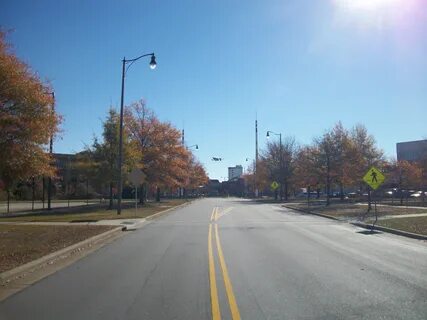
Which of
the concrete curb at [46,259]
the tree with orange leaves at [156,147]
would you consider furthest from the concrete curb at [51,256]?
the tree with orange leaves at [156,147]

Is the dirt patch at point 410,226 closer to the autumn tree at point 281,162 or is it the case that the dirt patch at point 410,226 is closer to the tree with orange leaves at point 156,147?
the tree with orange leaves at point 156,147

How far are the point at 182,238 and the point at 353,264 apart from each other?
8290mm

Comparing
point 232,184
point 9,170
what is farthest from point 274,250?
point 232,184

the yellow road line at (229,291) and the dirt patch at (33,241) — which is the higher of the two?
the dirt patch at (33,241)

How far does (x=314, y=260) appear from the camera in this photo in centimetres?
1334

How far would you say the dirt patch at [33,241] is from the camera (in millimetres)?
13320

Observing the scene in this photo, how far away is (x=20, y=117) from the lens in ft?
62.2

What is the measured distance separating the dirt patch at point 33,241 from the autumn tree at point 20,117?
244 centimetres

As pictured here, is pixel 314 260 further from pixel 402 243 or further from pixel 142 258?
pixel 402 243

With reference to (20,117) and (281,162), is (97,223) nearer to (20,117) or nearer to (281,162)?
(20,117)

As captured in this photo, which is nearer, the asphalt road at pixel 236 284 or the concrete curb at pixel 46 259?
the asphalt road at pixel 236 284

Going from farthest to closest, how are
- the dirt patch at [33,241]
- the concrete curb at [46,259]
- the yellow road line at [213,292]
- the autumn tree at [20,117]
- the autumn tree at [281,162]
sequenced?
the autumn tree at [281,162], the autumn tree at [20,117], the dirt patch at [33,241], the concrete curb at [46,259], the yellow road line at [213,292]

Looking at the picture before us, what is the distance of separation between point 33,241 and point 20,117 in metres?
4.47

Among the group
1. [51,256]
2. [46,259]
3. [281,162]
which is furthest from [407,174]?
[46,259]
